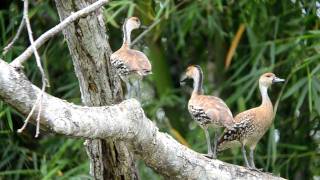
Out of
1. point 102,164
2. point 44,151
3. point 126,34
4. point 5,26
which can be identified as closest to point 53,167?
point 44,151

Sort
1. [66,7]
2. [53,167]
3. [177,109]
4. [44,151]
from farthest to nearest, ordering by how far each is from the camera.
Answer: [177,109]
[44,151]
[53,167]
[66,7]

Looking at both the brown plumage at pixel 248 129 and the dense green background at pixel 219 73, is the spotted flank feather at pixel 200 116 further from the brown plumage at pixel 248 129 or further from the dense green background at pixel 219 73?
the dense green background at pixel 219 73

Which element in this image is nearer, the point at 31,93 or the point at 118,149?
the point at 31,93

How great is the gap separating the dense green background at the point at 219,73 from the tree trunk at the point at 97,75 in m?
1.79

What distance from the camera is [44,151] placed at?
20.2ft

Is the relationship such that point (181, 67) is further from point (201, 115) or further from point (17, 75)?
point (17, 75)

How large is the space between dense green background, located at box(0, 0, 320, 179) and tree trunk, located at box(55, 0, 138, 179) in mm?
1793

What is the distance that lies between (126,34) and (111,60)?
21.9 inches

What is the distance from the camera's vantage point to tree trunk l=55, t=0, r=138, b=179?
11.3 ft

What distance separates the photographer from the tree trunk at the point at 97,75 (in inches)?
136

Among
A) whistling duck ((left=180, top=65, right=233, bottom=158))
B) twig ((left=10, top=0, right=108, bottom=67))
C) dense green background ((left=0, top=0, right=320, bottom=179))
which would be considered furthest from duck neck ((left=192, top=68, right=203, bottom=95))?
twig ((left=10, top=0, right=108, bottom=67))

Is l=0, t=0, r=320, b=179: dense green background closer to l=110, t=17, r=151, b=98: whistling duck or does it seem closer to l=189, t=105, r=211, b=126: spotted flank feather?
l=189, t=105, r=211, b=126: spotted flank feather

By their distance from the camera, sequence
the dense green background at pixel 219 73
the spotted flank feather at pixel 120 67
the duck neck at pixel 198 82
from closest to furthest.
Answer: the spotted flank feather at pixel 120 67 → the duck neck at pixel 198 82 → the dense green background at pixel 219 73

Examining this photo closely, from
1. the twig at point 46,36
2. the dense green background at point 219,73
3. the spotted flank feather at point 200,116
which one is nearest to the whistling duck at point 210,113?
the spotted flank feather at point 200,116
